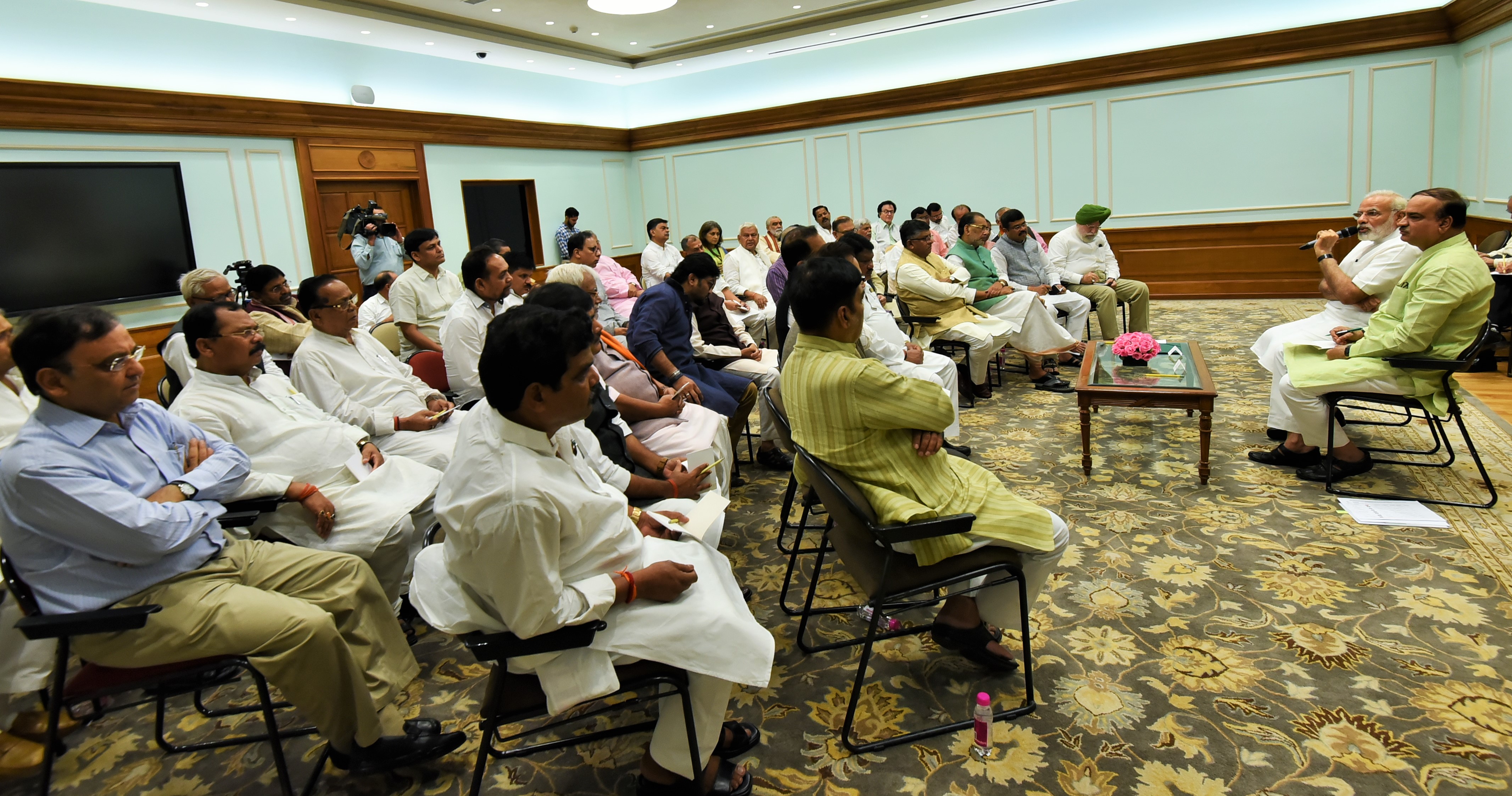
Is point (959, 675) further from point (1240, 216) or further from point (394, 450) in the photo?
point (1240, 216)

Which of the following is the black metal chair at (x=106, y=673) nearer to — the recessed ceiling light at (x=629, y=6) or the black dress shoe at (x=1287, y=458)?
the black dress shoe at (x=1287, y=458)

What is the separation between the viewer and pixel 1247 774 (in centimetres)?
198

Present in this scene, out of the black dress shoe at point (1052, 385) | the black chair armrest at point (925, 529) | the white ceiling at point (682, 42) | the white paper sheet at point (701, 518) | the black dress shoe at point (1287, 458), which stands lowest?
the black dress shoe at point (1287, 458)

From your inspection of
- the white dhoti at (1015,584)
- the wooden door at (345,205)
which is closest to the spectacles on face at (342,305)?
the white dhoti at (1015,584)

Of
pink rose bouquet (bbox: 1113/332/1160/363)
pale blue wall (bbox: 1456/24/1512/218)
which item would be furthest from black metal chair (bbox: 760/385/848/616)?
pale blue wall (bbox: 1456/24/1512/218)

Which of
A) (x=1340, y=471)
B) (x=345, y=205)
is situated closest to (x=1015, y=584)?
(x=1340, y=471)

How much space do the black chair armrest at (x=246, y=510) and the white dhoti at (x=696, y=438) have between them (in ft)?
4.07

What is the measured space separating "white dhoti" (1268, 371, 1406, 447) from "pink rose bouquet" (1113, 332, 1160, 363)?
2.03 ft

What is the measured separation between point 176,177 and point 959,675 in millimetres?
8344

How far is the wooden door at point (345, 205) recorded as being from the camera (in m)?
8.86

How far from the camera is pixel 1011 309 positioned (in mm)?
5992

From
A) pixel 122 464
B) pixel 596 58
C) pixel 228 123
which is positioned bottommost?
pixel 122 464

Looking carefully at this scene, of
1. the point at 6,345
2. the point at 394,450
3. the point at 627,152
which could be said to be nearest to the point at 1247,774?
the point at 394,450

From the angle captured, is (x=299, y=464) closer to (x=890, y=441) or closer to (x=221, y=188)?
(x=890, y=441)
